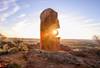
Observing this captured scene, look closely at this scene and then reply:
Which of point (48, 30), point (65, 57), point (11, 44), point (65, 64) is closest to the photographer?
point (65, 64)

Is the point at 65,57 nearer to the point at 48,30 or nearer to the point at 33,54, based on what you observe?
the point at 33,54

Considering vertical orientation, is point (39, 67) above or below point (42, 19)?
below

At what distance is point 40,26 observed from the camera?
2684 cm

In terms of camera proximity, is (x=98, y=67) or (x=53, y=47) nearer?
(x=98, y=67)

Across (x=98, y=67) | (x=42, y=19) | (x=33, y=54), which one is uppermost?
(x=42, y=19)

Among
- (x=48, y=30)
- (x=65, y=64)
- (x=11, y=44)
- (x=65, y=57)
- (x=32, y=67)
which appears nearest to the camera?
(x=32, y=67)

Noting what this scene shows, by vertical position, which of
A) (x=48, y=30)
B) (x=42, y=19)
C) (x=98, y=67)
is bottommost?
(x=98, y=67)

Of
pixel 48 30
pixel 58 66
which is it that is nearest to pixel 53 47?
pixel 48 30

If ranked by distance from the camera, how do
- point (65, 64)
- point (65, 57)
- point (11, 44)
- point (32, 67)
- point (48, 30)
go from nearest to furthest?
point (32, 67)
point (65, 64)
point (65, 57)
point (48, 30)
point (11, 44)

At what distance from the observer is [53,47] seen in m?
26.7

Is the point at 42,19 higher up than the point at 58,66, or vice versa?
the point at 42,19

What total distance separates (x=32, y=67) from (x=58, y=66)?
2872 mm

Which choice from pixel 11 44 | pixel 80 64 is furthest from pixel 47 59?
pixel 11 44

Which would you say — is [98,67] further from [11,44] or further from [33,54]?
[11,44]
